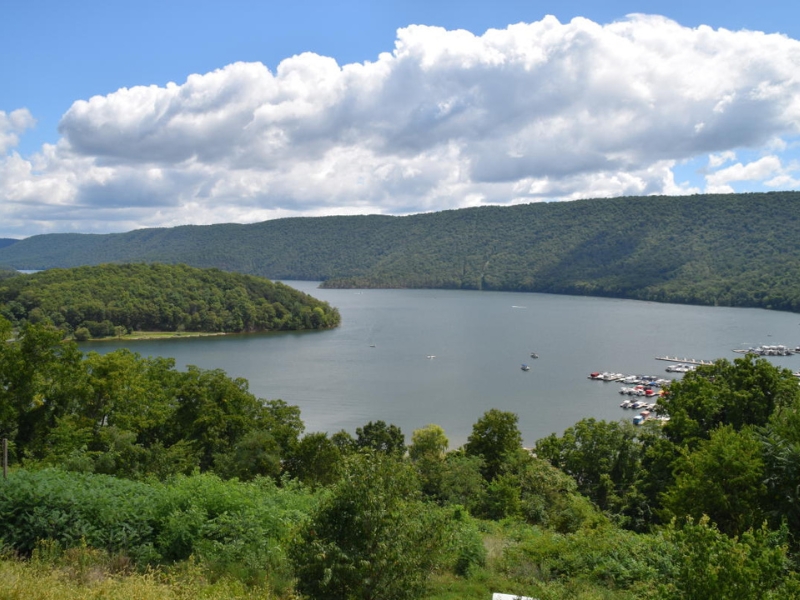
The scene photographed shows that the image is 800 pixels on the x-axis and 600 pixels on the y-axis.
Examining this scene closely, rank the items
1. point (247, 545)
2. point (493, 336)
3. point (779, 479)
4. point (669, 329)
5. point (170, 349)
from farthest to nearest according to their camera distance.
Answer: point (669, 329) → point (493, 336) → point (170, 349) → point (779, 479) → point (247, 545)

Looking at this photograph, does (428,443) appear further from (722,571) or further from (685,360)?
(685,360)

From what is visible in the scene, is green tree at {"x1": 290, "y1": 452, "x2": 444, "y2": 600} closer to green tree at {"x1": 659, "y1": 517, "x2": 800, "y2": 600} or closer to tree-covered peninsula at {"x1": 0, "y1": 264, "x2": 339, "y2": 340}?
green tree at {"x1": 659, "y1": 517, "x2": 800, "y2": 600}

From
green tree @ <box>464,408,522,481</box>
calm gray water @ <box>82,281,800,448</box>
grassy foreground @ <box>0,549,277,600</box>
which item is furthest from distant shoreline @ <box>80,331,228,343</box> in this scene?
grassy foreground @ <box>0,549,277,600</box>

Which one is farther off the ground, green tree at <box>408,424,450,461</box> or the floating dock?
green tree at <box>408,424,450,461</box>

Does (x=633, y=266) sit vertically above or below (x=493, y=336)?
above

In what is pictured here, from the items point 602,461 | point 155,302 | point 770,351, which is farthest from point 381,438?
point 155,302

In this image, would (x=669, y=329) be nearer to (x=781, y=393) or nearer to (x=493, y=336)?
(x=493, y=336)

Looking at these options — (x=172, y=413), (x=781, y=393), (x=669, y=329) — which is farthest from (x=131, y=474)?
(x=669, y=329)
